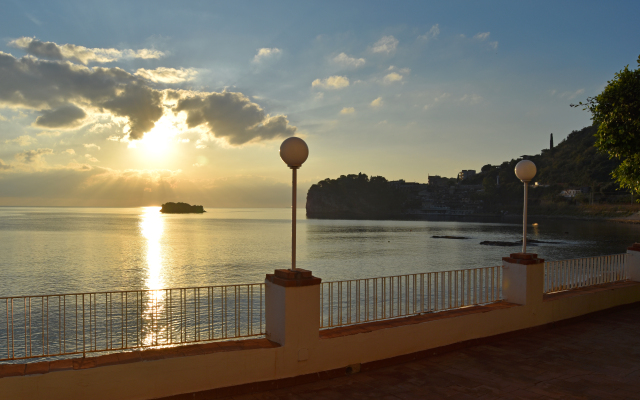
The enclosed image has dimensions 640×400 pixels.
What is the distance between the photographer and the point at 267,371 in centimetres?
456

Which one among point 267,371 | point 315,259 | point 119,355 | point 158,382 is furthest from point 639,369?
point 315,259

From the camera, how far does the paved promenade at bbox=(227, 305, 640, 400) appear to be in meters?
4.46

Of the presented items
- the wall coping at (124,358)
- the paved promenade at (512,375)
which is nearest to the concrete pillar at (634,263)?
the paved promenade at (512,375)

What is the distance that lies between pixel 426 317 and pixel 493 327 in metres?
1.21

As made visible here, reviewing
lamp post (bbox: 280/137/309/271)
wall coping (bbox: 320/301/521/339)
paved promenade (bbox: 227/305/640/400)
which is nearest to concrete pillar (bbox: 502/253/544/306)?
wall coping (bbox: 320/301/521/339)

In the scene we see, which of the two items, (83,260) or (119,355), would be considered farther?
(83,260)

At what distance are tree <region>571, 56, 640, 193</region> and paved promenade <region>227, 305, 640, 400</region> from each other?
5.12 meters

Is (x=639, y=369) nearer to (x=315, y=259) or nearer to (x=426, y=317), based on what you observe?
(x=426, y=317)

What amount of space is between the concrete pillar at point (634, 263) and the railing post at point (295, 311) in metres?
8.59

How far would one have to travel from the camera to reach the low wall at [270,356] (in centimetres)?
384

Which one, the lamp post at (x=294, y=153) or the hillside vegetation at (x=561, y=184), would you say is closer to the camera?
the lamp post at (x=294, y=153)

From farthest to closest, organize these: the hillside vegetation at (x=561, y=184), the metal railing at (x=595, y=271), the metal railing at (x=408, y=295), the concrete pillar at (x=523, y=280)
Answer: the hillside vegetation at (x=561, y=184) → the metal railing at (x=595, y=271) → the concrete pillar at (x=523, y=280) → the metal railing at (x=408, y=295)

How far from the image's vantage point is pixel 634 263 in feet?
31.5

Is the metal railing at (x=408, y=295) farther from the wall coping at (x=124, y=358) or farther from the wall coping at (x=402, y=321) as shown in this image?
the wall coping at (x=124, y=358)
